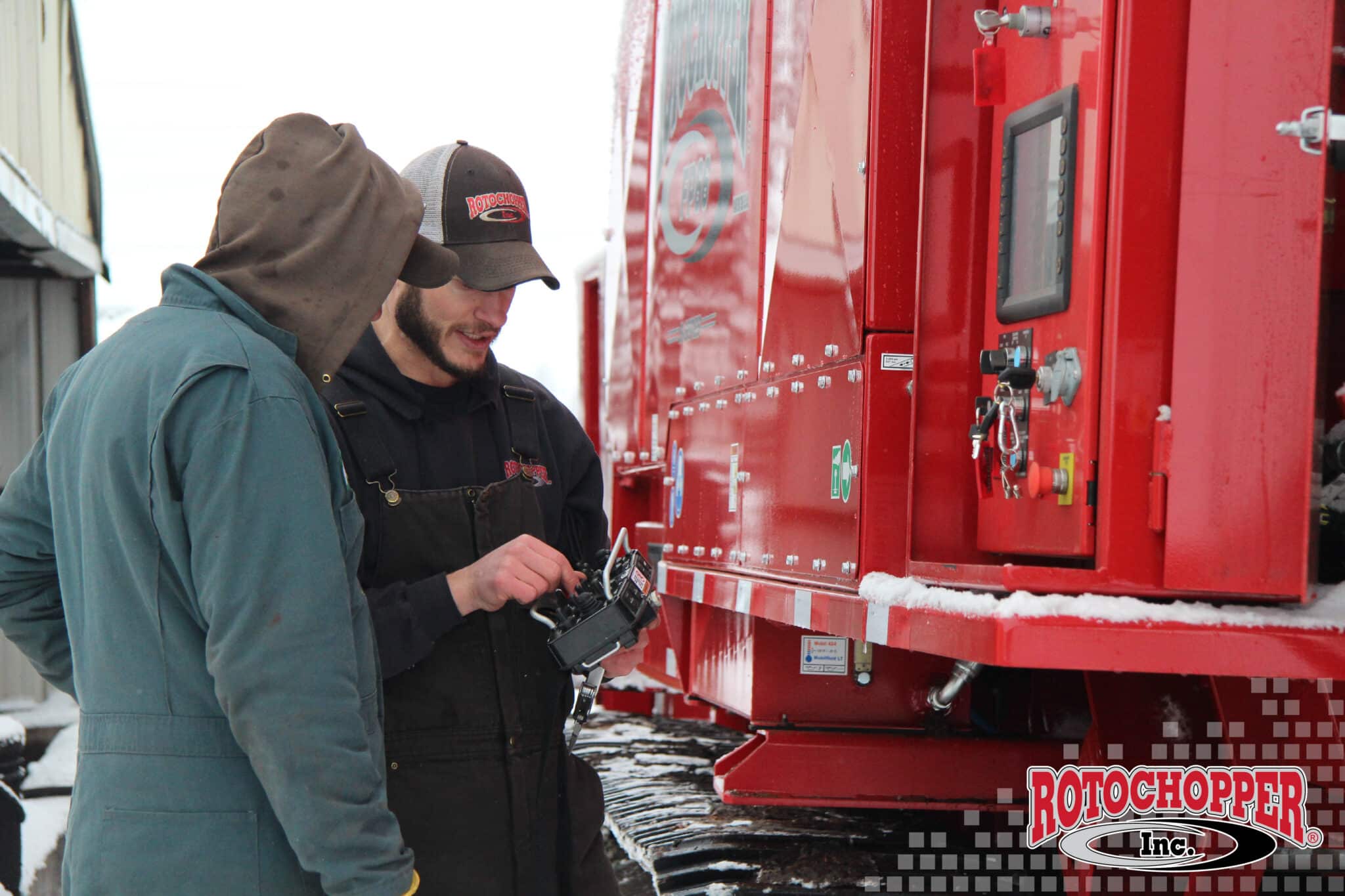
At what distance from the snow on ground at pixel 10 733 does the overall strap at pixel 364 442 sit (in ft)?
10.6

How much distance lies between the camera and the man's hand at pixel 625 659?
256cm

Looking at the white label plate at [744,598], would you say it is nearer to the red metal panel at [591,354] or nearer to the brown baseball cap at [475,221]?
the brown baseball cap at [475,221]

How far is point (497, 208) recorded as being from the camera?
2525 mm

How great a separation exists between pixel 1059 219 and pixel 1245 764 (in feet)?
3.66

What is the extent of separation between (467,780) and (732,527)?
5.50 ft

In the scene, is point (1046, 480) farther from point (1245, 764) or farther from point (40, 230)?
point (40, 230)

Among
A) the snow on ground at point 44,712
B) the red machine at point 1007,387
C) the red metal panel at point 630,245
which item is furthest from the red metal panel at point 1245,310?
the snow on ground at point 44,712

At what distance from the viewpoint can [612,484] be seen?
598 cm

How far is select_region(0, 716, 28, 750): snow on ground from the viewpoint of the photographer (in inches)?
190

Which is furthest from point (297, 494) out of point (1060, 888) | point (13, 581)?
point (1060, 888)

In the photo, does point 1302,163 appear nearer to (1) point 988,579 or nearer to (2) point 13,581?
(1) point 988,579

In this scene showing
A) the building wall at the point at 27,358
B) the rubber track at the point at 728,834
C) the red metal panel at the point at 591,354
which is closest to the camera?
the rubber track at the point at 728,834

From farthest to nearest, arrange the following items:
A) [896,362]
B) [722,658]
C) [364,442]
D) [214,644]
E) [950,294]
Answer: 1. [722,658]
2. [896,362]
3. [950,294]
4. [364,442]
5. [214,644]

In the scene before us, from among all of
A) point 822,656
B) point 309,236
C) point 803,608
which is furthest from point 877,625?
point 309,236
